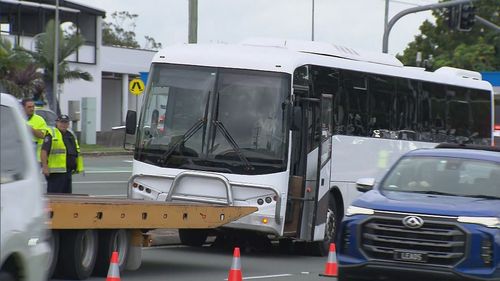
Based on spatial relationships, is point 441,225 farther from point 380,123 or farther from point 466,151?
point 380,123

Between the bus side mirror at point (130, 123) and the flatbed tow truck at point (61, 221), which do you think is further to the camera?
the bus side mirror at point (130, 123)

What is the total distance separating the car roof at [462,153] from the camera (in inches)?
503

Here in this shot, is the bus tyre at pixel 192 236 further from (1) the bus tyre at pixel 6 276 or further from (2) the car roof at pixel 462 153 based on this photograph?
(1) the bus tyre at pixel 6 276

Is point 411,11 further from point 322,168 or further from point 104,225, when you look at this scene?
point 104,225

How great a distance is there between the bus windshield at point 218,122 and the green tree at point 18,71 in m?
37.7

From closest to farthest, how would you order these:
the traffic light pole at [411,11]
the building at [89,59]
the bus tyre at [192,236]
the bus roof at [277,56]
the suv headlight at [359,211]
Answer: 1. the suv headlight at [359,211]
2. the bus roof at [277,56]
3. the bus tyre at [192,236]
4. the traffic light pole at [411,11]
5. the building at [89,59]

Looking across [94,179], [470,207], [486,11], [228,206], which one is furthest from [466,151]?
[486,11]

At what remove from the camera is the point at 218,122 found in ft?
53.0

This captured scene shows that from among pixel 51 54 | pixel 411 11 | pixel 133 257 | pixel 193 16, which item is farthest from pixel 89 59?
pixel 133 257

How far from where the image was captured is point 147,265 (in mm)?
14672

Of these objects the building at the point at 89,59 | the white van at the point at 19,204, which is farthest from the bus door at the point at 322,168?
the building at the point at 89,59

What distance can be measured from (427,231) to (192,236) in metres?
6.73

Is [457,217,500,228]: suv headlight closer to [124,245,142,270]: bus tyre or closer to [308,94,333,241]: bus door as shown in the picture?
[124,245,142,270]: bus tyre

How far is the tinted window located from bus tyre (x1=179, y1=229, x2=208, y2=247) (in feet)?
31.3
